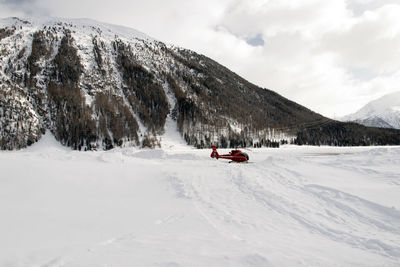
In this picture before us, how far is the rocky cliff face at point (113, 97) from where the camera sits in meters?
97.1

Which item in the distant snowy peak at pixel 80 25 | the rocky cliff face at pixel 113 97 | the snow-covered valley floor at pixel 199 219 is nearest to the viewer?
the snow-covered valley floor at pixel 199 219

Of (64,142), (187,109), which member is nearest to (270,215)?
(64,142)

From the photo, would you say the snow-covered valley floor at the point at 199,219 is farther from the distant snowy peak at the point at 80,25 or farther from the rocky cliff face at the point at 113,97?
the distant snowy peak at the point at 80,25

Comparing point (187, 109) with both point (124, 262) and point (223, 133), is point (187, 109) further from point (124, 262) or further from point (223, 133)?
point (124, 262)

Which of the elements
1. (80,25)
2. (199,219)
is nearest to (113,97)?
(80,25)

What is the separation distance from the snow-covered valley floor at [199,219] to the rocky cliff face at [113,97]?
9208cm

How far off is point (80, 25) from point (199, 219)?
22746cm

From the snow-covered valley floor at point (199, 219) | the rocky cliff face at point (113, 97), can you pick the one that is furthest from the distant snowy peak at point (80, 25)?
the snow-covered valley floor at point (199, 219)

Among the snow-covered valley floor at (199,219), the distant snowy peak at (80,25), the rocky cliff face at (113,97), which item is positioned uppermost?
the distant snowy peak at (80,25)

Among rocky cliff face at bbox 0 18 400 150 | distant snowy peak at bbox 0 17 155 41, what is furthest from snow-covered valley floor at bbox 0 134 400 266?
distant snowy peak at bbox 0 17 155 41

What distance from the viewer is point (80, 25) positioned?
601ft

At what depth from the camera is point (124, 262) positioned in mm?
4535

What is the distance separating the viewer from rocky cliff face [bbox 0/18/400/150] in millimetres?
97062

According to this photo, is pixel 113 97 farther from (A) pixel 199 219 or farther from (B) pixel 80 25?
(A) pixel 199 219
